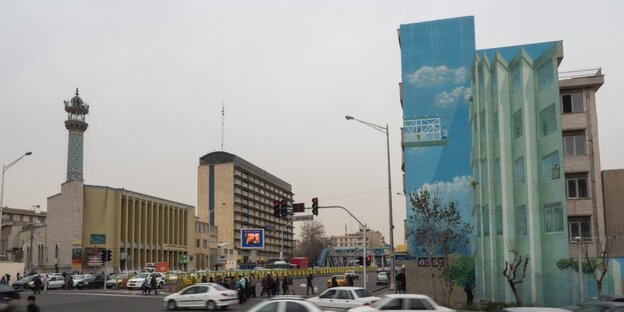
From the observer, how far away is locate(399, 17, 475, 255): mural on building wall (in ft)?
161

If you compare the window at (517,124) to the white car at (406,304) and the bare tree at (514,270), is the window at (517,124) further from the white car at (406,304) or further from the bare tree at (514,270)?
the white car at (406,304)

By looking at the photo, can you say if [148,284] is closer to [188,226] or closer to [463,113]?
[463,113]

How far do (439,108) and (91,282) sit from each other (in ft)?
129

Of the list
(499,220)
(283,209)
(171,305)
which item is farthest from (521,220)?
(171,305)

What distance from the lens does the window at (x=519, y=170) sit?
116 feet

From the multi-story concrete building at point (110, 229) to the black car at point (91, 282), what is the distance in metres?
16.2

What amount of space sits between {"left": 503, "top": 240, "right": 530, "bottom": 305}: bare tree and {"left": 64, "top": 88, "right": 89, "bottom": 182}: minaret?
4861 inches

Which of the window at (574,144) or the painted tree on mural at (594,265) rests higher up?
the window at (574,144)

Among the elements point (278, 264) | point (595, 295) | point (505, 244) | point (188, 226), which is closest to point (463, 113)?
point (505, 244)

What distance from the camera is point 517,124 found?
35906 mm

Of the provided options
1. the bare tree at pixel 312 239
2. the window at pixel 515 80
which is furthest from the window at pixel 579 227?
the bare tree at pixel 312 239

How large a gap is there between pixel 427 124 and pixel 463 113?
298cm

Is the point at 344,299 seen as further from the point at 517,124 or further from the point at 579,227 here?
the point at 579,227

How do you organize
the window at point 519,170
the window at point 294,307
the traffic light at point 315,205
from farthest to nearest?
1. the traffic light at point 315,205
2. the window at point 519,170
3. the window at point 294,307
